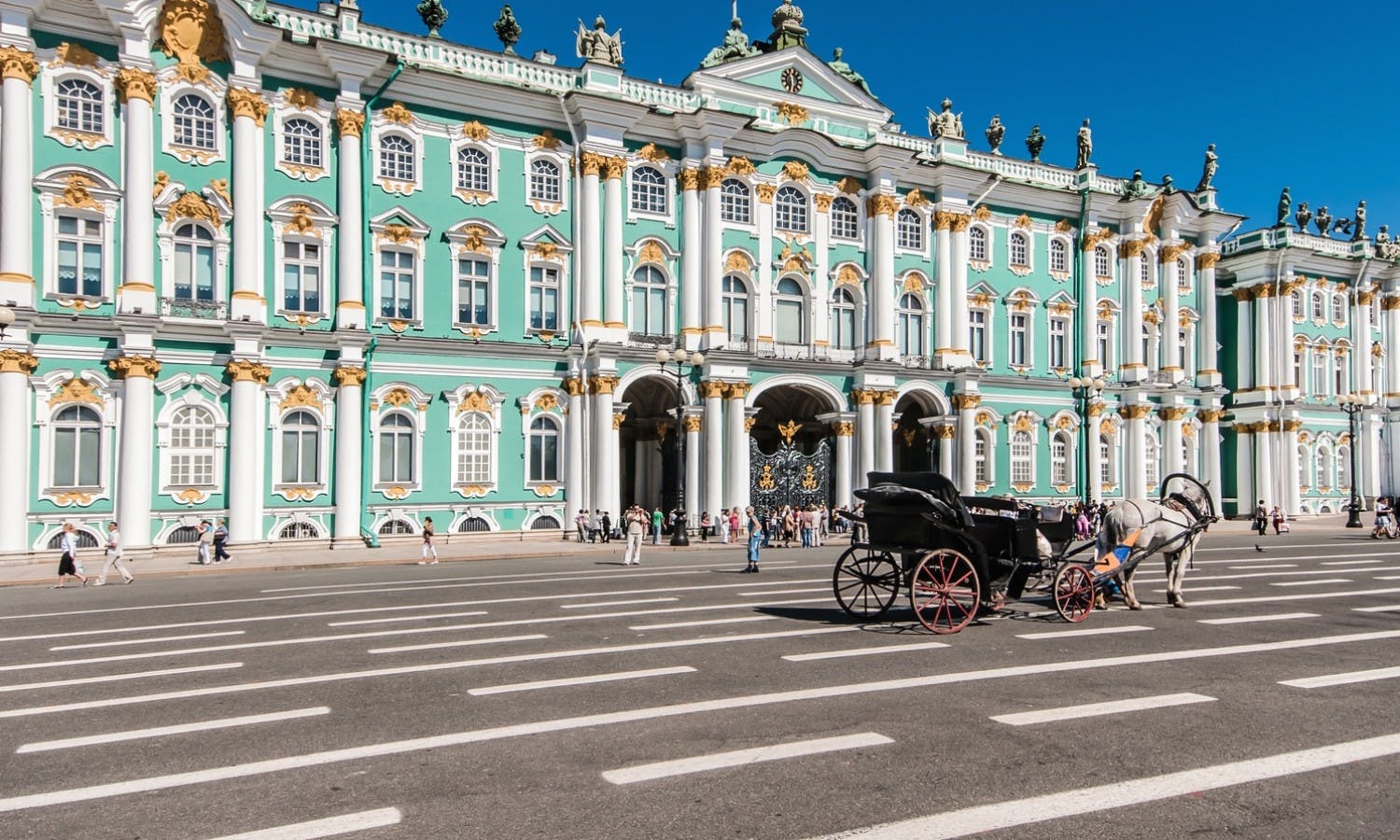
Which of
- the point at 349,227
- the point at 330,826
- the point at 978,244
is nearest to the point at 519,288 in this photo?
the point at 349,227

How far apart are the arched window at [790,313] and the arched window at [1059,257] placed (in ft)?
46.2

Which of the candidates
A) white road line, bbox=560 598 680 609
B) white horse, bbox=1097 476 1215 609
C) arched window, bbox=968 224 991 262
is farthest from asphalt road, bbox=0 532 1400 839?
arched window, bbox=968 224 991 262

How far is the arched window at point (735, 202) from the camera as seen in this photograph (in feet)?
130

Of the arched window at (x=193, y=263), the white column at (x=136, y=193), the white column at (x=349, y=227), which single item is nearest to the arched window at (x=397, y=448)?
the white column at (x=349, y=227)

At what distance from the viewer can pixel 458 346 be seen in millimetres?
34656

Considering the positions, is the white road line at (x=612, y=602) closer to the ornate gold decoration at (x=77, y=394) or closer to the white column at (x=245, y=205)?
the white column at (x=245, y=205)

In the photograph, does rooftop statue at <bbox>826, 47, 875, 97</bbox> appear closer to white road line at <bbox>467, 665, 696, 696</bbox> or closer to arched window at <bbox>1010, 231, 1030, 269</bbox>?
arched window at <bbox>1010, 231, 1030, 269</bbox>

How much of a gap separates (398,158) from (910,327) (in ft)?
70.8

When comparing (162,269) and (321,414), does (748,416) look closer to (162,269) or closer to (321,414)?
(321,414)

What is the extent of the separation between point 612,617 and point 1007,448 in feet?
112

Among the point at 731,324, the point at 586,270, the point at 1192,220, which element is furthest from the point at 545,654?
the point at 1192,220

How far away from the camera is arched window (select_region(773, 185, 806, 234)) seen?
40781 millimetres

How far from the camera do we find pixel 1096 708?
947 centimetres

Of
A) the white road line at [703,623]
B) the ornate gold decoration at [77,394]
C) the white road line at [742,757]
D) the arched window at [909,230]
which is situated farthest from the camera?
the arched window at [909,230]
